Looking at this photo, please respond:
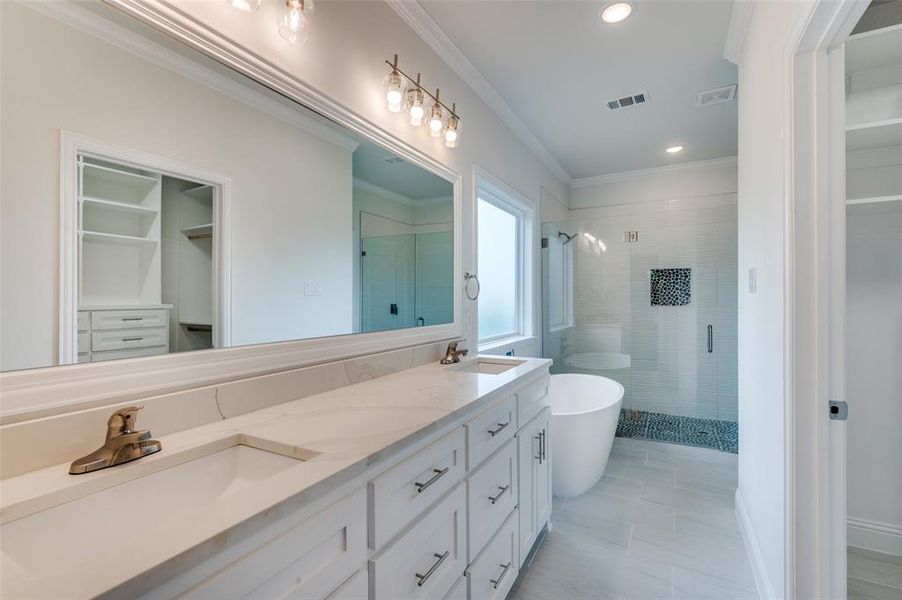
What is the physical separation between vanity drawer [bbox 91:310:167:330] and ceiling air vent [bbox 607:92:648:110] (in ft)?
9.66

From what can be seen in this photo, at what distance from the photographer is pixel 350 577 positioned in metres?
0.81

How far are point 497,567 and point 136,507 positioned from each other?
1220 millimetres

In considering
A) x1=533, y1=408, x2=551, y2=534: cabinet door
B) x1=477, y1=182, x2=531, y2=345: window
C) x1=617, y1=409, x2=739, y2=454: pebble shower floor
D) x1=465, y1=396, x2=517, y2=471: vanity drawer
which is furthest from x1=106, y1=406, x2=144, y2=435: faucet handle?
x1=617, y1=409, x2=739, y2=454: pebble shower floor

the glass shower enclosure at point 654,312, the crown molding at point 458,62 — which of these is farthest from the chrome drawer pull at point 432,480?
the glass shower enclosure at point 654,312

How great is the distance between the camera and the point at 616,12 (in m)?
1.91

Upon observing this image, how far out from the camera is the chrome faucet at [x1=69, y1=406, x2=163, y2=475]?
2.56 feet

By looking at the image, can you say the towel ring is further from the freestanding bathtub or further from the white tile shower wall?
the white tile shower wall

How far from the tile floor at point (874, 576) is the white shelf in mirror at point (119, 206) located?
2.92 metres

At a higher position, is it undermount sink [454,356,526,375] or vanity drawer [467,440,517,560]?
undermount sink [454,356,526,375]

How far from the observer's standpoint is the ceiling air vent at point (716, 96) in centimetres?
263

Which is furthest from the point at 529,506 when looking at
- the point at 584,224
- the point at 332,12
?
the point at 584,224

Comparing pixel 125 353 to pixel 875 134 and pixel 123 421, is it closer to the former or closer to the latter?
pixel 123 421

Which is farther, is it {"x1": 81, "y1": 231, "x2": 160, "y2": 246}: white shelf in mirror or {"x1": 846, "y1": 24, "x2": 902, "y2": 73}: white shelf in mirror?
{"x1": 846, "y1": 24, "x2": 902, "y2": 73}: white shelf in mirror

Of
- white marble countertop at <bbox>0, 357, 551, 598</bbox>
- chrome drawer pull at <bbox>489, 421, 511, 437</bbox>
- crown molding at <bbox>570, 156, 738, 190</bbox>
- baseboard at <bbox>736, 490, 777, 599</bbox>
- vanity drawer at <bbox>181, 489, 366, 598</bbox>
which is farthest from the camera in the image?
crown molding at <bbox>570, 156, 738, 190</bbox>
